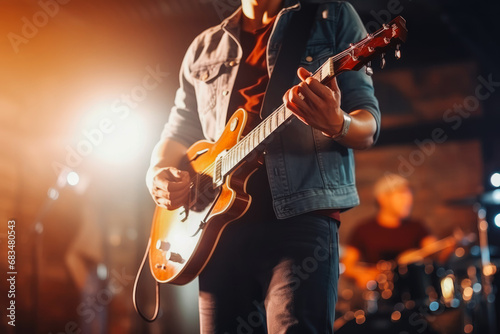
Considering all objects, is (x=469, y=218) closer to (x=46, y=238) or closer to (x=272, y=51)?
(x=46, y=238)

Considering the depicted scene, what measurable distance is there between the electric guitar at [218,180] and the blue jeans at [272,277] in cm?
5

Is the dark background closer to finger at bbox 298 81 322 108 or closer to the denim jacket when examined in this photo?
the denim jacket

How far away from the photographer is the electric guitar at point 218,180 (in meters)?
1.39

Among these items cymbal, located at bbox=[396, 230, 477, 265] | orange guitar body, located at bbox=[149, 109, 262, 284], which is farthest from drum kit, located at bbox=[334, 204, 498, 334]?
orange guitar body, located at bbox=[149, 109, 262, 284]

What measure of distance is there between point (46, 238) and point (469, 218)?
475 centimetres

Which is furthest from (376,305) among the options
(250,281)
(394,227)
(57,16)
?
(57,16)

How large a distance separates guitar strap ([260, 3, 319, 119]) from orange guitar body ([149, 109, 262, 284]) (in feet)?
0.32

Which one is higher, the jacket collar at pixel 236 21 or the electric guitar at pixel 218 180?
the jacket collar at pixel 236 21

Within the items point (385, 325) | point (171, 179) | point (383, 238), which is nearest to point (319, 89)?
point (171, 179)

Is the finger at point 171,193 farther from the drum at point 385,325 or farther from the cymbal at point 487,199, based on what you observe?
the cymbal at point 487,199

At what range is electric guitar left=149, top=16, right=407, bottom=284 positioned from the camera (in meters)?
1.39

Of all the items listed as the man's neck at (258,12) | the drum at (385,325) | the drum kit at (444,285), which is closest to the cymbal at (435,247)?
→ the drum kit at (444,285)

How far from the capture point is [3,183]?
4.36m

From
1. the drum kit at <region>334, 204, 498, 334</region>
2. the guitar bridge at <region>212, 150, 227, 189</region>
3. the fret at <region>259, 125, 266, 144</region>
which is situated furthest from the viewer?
the drum kit at <region>334, 204, 498, 334</region>
